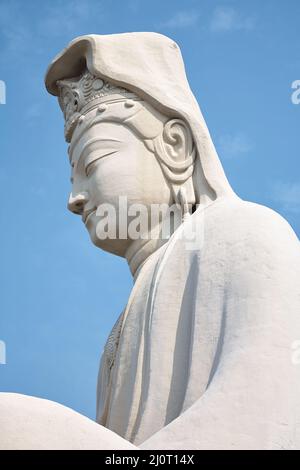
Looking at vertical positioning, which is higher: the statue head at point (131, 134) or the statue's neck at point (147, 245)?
the statue head at point (131, 134)

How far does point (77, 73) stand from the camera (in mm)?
8445

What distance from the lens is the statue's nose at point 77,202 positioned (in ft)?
26.0

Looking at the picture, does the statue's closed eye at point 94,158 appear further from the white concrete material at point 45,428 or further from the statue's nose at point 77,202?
the white concrete material at point 45,428

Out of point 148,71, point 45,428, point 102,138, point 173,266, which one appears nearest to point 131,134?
point 102,138

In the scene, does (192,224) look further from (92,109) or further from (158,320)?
(92,109)

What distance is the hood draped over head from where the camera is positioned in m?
7.80

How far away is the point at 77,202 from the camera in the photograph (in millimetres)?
7961

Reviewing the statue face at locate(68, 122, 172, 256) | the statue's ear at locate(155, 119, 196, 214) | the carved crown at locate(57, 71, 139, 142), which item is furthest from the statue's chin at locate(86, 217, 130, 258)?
the carved crown at locate(57, 71, 139, 142)

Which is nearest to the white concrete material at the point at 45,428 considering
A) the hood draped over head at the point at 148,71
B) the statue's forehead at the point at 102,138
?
the hood draped over head at the point at 148,71

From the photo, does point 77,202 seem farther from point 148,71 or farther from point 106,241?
point 148,71

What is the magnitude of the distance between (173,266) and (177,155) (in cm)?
111

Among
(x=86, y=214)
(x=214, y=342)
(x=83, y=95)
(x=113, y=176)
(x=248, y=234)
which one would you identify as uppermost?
(x=83, y=95)

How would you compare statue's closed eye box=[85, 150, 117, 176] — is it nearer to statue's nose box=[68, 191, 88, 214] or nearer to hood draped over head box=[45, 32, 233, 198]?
statue's nose box=[68, 191, 88, 214]
